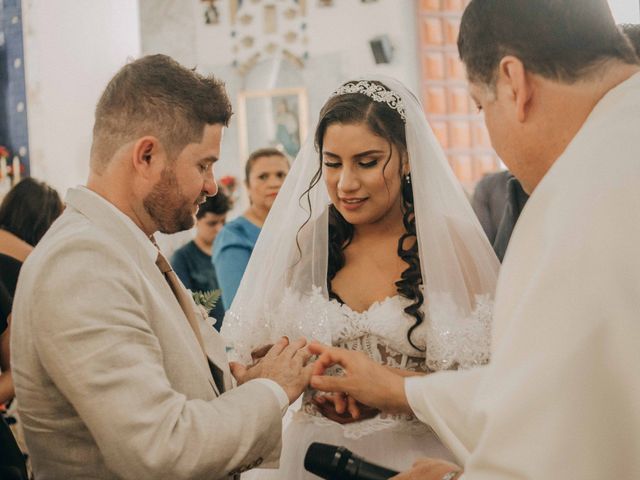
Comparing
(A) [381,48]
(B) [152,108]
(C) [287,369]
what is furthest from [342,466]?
(A) [381,48]

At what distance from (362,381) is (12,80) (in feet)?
8.08

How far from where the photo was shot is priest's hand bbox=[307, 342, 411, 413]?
7.07 ft

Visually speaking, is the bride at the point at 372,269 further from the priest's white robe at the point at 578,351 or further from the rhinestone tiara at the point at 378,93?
the priest's white robe at the point at 578,351

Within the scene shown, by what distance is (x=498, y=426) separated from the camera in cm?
123

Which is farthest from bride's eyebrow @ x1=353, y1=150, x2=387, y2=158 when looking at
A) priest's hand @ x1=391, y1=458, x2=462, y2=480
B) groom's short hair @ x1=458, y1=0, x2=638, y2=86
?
priest's hand @ x1=391, y1=458, x2=462, y2=480

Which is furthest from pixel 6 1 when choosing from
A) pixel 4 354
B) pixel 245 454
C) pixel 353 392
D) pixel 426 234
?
pixel 245 454

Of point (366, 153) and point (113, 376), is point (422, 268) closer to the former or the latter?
point (366, 153)

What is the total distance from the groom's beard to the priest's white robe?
3.07ft

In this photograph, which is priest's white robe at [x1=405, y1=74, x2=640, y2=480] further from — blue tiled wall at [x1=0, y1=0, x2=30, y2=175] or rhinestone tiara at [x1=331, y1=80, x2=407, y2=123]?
blue tiled wall at [x1=0, y1=0, x2=30, y2=175]

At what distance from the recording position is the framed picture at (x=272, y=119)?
8680 mm

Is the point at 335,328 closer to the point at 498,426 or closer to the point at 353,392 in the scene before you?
the point at 353,392

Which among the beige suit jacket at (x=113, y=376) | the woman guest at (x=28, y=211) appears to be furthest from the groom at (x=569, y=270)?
the woman guest at (x=28, y=211)

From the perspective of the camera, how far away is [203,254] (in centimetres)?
532

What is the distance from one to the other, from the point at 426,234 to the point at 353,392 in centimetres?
66
